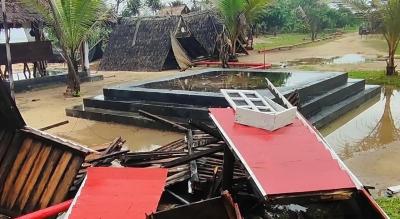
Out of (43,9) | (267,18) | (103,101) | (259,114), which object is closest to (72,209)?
(259,114)

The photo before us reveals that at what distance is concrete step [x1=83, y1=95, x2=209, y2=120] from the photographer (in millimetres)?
8516

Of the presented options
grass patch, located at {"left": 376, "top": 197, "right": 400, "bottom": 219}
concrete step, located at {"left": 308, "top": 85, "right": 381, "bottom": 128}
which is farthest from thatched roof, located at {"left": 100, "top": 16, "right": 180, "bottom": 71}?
grass patch, located at {"left": 376, "top": 197, "right": 400, "bottom": 219}

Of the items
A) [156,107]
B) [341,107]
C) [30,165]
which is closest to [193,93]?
[156,107]

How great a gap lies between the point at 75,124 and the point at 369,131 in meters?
6.36

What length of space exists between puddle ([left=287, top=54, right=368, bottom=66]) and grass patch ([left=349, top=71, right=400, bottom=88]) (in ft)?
12.7

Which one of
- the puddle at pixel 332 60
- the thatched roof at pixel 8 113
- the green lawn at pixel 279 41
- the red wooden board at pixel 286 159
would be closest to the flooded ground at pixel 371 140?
the red wooden board at pixel 286 159

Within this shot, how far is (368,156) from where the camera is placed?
6.83m

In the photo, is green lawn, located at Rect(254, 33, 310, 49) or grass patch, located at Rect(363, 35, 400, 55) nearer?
grass patch, located at Rect(363, 35, 400, 55)

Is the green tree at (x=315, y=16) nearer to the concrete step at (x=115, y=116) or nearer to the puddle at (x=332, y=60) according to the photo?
the puddle at (x=332, y=60)

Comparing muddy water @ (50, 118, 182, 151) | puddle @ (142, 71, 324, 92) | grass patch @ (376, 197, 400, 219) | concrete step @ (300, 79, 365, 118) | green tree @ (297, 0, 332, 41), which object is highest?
green tree @ (297, 0, 332, 41)

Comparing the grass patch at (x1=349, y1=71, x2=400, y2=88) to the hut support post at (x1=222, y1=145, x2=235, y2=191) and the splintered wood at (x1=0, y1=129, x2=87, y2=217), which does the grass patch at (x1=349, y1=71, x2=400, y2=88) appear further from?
the splintered wood at (x1=0, y1=129, x2=87, y2=217)

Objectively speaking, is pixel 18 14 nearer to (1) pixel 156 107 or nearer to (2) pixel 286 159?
(1) pixel 156 107

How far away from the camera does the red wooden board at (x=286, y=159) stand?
2.93 m

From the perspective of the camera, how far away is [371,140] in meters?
7.71
